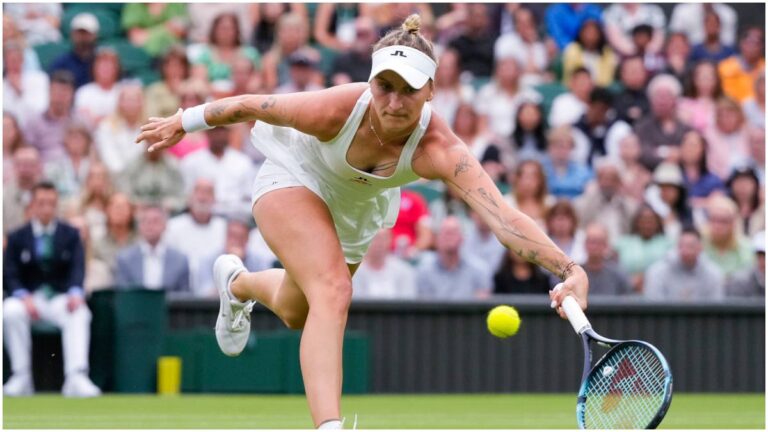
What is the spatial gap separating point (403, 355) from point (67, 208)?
10.3ft

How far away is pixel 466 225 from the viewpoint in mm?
13195

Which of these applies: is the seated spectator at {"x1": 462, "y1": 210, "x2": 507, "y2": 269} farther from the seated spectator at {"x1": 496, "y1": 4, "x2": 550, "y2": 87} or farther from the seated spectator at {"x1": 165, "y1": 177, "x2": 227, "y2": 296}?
the seated spectator at {"x1": 496, "y1": 4, "x2": 550, "y2": 87}

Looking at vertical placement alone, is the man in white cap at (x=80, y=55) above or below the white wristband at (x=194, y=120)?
above

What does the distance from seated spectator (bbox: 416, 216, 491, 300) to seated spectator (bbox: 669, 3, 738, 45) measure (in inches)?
206

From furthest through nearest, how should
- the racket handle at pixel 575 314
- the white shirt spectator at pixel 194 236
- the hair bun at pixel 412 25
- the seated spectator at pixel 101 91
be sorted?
the seated spectator at pixel 101 91 < the white shirt spectator at pixel 194 236 < the hair bun at pixel 412 25 < the racket handle at pixel 575 314

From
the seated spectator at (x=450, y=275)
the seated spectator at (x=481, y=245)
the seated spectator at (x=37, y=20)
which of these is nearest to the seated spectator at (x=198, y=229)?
the seated spectator at (x=450, y=275)

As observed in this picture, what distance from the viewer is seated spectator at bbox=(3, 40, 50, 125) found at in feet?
44.9

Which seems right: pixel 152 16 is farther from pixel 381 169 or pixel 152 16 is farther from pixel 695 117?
pixel 381 169

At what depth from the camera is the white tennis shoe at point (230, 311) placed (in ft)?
26.5

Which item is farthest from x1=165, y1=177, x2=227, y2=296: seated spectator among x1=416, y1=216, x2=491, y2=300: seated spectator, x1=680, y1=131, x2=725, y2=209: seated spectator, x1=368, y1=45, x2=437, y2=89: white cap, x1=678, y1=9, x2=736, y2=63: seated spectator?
x1=368, y1=45, x2=437, y2=89: white cap

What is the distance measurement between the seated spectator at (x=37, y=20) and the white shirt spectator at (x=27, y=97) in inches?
31.2

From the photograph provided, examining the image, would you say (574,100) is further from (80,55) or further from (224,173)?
(80,55)

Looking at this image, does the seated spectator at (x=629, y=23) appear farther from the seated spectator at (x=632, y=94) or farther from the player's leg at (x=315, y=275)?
the player's leg at (x=315, y=275)

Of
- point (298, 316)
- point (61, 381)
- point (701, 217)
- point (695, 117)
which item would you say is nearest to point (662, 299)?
point (701, 217)
